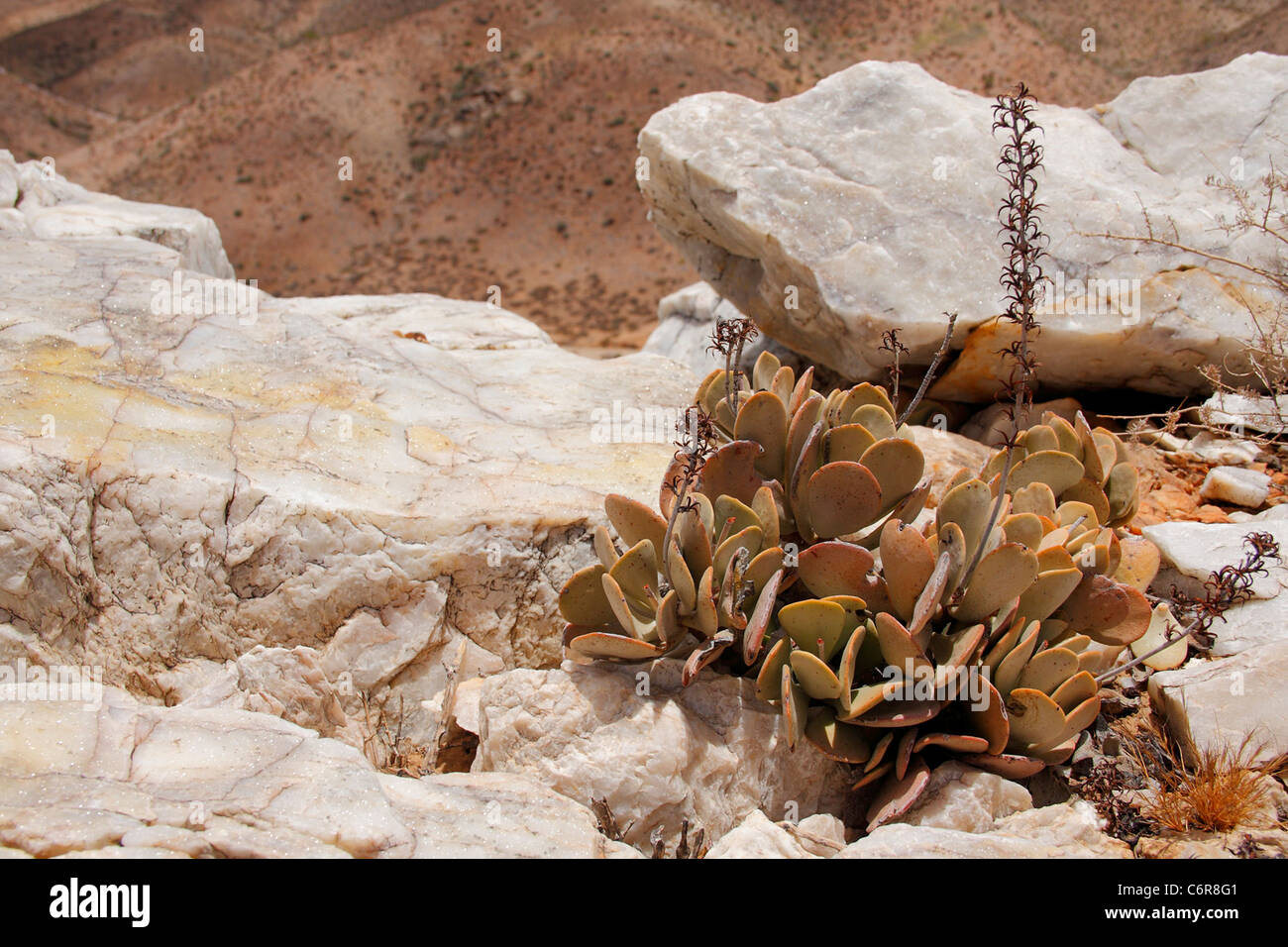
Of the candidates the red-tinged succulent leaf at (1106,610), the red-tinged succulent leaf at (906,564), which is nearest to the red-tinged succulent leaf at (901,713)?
the red-tinged succulent leaf at (906,564)

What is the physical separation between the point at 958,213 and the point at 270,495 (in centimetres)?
369

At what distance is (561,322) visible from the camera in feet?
71.2

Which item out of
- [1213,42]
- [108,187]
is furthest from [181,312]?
[1213,42]

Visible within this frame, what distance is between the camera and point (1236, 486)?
14.2 feet

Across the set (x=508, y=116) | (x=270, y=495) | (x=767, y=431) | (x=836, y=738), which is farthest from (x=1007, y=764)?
(x=508, y=116)

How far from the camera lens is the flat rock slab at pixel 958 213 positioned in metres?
4.70

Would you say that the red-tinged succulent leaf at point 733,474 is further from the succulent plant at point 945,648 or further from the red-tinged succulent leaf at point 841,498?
the succulent plant at point 945,648

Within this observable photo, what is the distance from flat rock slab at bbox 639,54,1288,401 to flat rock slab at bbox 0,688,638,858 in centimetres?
313

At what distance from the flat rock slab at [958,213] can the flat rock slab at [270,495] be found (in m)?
1.28

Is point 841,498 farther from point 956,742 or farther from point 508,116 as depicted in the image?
point 508,116

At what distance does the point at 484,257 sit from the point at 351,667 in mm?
23742

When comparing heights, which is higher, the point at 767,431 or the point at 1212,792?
the point at 767,431

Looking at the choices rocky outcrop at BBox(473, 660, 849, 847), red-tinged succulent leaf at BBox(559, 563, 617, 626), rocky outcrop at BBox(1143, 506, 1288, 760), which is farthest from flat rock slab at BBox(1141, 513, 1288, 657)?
red-tinged succulent leaf at BBox(559, 563, 617, 626)

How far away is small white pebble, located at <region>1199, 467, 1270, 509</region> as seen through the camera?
14.1 ft
